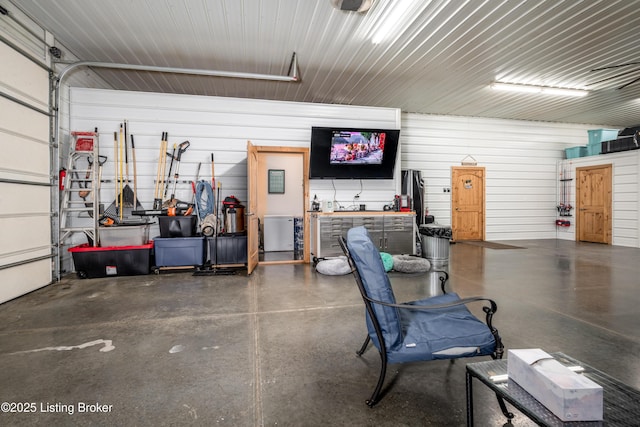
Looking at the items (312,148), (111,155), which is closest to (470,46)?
(312,148)

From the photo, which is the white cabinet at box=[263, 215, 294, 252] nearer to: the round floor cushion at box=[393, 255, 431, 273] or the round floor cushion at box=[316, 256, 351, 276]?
the round floor cushion at box=[316, 256, 351, 276]

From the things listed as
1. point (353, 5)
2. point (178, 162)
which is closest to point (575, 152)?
point (353, 5)

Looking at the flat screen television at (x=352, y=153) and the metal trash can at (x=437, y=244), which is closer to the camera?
the metal trash can at (x=437, y=244)

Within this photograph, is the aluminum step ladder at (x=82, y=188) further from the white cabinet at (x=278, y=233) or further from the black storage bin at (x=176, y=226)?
the white cabinet at (x=278, y=233)

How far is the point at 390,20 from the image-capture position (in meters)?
3.66

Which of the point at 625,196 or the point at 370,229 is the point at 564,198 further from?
the point at 370,229

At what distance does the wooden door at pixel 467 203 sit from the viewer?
26.4 ft

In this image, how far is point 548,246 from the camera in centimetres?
720

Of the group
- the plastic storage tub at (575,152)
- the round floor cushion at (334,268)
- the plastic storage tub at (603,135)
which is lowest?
the round floor cushion at (334,268)

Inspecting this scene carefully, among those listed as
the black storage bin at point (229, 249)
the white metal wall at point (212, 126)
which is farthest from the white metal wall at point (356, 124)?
the black storage bin at point (229, 249)

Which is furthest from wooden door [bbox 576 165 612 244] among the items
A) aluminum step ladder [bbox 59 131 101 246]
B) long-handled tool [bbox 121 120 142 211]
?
aluminum step ladder [bbox 59 131 101 246]

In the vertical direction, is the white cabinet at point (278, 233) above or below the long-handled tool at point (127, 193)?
below

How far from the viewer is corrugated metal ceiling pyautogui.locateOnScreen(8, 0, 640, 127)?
3.47 m

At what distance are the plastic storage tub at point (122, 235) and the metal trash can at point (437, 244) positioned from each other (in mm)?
4922
